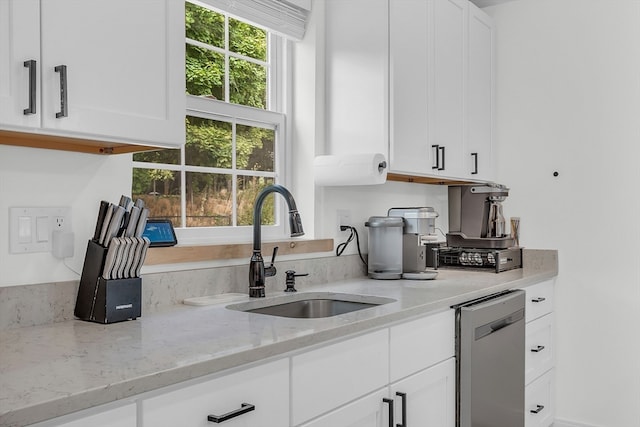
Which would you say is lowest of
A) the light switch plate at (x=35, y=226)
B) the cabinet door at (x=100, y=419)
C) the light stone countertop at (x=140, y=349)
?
the cabinet door at (x=100, y=419)

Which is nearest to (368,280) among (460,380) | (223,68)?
(460,380)

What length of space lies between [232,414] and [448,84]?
217cm

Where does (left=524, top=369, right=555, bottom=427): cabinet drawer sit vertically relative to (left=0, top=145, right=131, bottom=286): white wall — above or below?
below

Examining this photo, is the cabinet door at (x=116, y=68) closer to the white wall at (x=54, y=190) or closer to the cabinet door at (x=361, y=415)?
the white wall at (x=54, y=190)

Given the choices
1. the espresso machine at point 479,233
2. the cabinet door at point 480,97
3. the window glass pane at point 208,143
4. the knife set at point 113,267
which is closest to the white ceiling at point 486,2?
the cabinet door at point 480,97

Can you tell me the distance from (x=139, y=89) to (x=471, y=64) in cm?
213

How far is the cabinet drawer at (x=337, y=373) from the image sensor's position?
152 cm

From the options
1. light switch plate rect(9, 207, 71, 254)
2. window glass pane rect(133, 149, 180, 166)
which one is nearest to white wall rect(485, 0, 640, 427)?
window glass pane rect(133, 149, 180, 166)

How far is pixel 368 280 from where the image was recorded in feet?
8.95

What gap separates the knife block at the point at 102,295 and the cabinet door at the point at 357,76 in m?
1.26

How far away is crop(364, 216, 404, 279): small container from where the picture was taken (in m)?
2.74

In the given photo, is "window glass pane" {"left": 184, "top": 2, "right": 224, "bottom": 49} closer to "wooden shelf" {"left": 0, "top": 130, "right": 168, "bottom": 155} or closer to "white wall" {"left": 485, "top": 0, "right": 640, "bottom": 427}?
"wooden shelf" {"left": 0, "top": 130, "right": 168, "bottom": 155}

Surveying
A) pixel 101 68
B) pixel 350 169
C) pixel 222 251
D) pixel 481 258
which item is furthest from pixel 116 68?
pixel 481 258

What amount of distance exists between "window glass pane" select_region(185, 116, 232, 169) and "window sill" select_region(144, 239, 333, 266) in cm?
37
